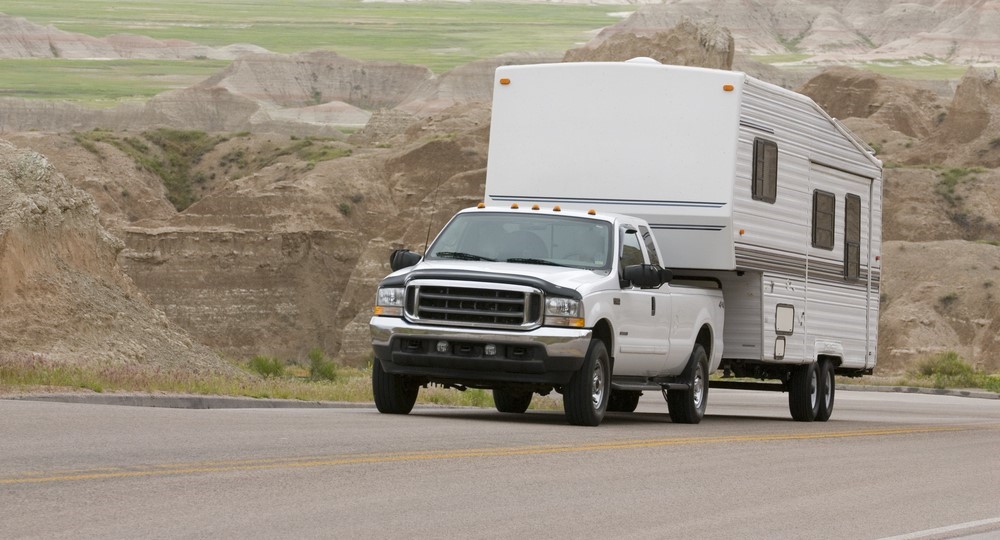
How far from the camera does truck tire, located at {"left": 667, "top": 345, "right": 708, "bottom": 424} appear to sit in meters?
18.9

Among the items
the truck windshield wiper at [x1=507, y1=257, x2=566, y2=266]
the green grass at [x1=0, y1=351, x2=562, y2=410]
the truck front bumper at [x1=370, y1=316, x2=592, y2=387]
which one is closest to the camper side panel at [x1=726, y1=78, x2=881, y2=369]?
the truck windshield wiper at [x1=507, y1=257, x2=566, y2=266]

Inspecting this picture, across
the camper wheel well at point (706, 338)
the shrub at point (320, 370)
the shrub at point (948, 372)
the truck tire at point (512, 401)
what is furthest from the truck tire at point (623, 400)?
the shrub at point (948, 372)

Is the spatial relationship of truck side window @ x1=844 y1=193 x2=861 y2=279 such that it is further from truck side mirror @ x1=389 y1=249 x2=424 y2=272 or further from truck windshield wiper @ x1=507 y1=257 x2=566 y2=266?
truck side mirror @ x1=389 y1=249 x2=424 y2=272

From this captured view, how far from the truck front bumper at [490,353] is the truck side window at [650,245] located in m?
2.24

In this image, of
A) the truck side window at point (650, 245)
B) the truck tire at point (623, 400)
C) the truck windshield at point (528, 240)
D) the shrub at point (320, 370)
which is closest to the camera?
the truck windshield at point (528, 240)

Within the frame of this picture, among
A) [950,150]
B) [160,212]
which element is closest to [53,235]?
[160,212]

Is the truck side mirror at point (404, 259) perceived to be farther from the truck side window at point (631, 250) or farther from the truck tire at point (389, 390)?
the truck side window at point (631, 250)

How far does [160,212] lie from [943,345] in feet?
182

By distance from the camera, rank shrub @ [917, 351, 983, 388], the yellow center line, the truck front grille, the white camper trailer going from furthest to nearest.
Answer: shrub @ [917, 351, 983, 388]
the white camper trailer
the truck front grille
the yellow center line

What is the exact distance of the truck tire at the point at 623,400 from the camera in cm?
2202

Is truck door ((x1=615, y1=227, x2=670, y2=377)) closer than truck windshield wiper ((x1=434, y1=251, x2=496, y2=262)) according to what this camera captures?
No

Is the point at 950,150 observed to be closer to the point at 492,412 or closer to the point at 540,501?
the point at 492,412

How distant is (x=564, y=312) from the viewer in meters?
16.1

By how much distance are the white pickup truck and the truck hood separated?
0.02 m
